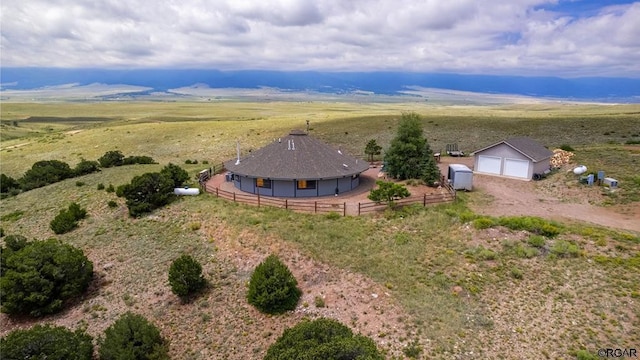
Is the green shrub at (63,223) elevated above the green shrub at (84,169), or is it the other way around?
the green shrub at (84,169)

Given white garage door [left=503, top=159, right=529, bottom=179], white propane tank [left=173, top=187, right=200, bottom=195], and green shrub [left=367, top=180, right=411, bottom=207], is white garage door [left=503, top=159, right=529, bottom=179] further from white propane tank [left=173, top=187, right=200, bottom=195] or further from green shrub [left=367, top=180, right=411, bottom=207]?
white propane tank [left=173, top=187, right=200, bottom=195]

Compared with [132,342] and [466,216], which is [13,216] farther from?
[466,216]

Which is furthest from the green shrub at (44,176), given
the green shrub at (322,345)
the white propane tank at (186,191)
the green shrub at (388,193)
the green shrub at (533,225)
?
the green shrub at (533,225)

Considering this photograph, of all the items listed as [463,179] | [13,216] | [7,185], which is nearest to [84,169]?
[7,185]

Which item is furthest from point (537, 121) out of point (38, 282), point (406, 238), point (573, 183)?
point (38, 282)

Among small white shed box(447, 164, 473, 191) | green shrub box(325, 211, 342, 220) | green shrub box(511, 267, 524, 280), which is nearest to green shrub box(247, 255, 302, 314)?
green shrub box(325, 211, 342, 220)

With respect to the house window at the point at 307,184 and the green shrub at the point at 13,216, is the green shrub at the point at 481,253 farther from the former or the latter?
the green shrub at the point at 13,216

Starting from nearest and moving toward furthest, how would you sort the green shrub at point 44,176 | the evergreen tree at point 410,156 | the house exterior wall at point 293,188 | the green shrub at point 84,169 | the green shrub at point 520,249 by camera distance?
the green shrub at point 520,249 → the house exterior wall at point 293,188 → the evergreen tree at point 410,156 → the green shrub at point 44,176 → the green shrub at point 84,169

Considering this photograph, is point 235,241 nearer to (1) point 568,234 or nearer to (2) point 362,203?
(2) point 362,203
